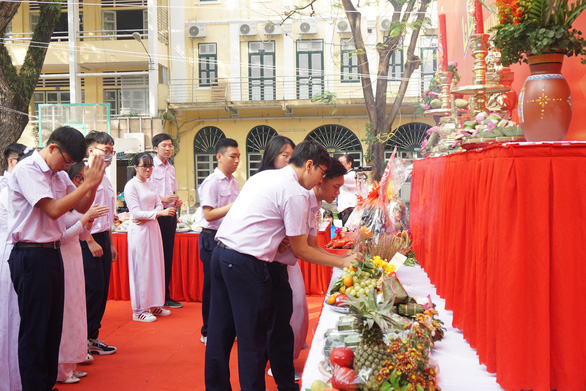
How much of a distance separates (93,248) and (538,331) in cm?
328

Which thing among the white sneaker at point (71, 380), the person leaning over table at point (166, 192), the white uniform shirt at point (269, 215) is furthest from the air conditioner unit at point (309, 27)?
the white uniform shirt at point (269, 215)

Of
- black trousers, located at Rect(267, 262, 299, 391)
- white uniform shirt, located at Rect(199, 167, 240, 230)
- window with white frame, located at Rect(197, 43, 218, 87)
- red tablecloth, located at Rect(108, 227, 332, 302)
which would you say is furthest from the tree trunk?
black trousers, located at Rect(267, 262, 299, 391)

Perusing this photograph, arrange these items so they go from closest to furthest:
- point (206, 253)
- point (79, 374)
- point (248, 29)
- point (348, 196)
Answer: point (79, 374), point (206, 253), point (348, 196), point (248, 29)

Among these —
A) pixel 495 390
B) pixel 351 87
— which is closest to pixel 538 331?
pixel 495 390

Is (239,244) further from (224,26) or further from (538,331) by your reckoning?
(224,26)

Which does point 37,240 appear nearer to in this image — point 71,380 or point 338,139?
point 71,380

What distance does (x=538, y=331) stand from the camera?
6.02 ft

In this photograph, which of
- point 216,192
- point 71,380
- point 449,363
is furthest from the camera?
point 216,192

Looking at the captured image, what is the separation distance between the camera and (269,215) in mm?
2559

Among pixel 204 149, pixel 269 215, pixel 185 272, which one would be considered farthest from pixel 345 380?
pixel 204 149

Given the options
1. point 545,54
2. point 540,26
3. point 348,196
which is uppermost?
point 540,26

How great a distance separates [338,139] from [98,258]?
14.4 metres

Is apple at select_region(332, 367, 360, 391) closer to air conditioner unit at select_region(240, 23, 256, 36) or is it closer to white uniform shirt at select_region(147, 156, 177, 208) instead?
white uniform shirt at select_region(147, 156, 177, 208)

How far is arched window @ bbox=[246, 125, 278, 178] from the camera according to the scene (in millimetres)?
18484
